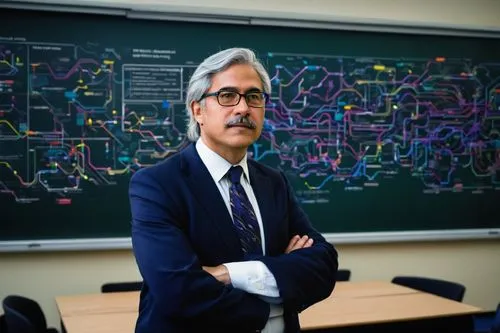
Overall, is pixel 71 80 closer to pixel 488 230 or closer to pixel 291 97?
pixel 291 97

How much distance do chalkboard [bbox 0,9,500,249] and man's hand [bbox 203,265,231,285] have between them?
2711 mm

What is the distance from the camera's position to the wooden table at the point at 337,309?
303cm

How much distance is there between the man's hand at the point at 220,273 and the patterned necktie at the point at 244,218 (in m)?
0.09

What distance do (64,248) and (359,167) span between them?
2364mm

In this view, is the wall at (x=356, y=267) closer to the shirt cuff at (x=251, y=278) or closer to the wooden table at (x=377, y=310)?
the wooden table at (x=377, y=310)

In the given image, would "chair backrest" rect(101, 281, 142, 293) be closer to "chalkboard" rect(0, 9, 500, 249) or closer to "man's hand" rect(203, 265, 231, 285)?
"chalkboard" rect(0, 9, 500, 249)

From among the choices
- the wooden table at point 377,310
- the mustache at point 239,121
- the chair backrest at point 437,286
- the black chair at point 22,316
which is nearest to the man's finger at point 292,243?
the mustache at point 239,121

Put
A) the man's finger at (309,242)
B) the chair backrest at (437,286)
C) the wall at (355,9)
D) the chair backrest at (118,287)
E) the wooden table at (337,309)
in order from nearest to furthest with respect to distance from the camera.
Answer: the man's finger at (309,242)
the wooden table at (337,309)
the chair backrest at (437,286)
the chair backrest at (118,287)
the wall at (355,9)

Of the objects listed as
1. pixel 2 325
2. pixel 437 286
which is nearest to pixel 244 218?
pixel 2 325

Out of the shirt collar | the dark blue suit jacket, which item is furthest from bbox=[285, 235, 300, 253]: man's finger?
the shirt collar

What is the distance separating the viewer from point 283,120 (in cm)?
485

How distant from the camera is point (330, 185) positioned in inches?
196

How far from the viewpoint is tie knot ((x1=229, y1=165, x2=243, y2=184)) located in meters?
1.98

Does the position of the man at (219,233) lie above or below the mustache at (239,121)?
below
